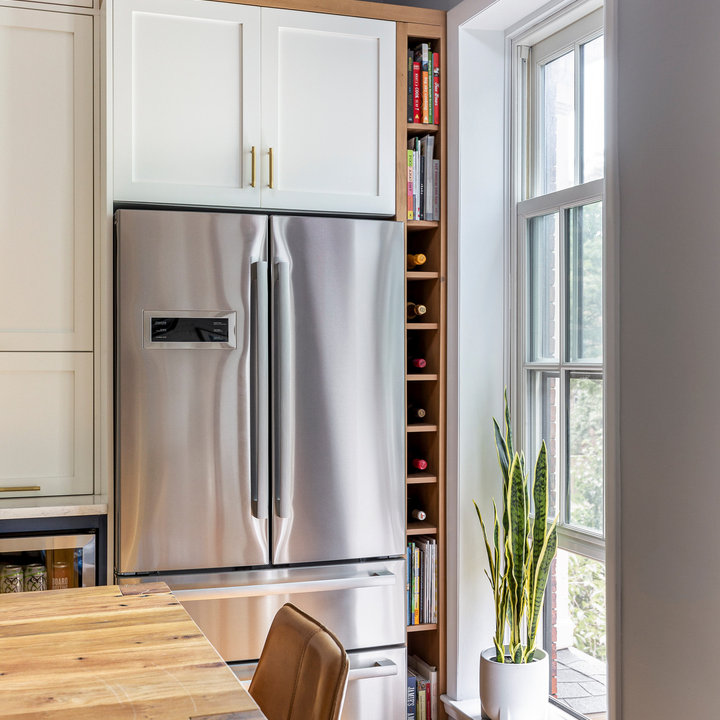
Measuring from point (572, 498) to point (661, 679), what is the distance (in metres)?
0.77

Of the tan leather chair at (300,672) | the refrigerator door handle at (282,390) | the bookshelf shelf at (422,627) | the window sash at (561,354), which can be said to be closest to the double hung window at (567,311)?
the window sash at (561,354)

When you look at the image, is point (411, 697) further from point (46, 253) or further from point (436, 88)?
point (436, 88)

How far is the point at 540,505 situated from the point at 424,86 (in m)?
1.45

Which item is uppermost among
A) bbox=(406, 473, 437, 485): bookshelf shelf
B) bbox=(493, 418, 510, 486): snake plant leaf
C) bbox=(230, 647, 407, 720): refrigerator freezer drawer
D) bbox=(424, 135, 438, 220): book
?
bbox=(424, 135, 438, 220): book

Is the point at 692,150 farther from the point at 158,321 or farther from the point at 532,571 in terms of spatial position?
the point at 158,321

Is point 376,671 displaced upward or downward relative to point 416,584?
downward

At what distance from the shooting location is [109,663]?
→ 1.24 meters

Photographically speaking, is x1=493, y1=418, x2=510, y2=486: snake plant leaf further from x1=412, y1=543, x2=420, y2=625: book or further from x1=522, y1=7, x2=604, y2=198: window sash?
x1=522, y1=7, x2=604, y2=198: window sash

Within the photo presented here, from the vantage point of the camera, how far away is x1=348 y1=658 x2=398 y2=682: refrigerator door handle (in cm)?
261

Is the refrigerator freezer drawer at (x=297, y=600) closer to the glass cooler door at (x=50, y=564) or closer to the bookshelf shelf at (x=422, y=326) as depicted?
the glass cooler door at (x=50, y=564)

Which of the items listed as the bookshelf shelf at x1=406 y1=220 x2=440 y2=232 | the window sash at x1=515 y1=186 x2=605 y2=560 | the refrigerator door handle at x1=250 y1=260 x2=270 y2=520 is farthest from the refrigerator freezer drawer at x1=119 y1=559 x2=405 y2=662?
the bookshelf shelf at x1=406 y1=220 x2=440 y2=232

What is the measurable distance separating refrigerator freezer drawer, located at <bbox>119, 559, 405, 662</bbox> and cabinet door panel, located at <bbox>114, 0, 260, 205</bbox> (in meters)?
1.16

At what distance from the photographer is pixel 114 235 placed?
2.53 meters

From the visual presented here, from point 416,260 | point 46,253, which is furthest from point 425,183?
point 46,253
